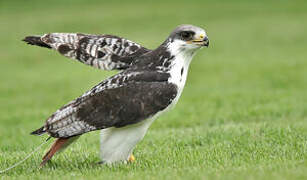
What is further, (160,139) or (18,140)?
(18,140)

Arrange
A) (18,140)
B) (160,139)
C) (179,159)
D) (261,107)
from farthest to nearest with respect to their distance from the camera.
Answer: (261,107) < (18,140) < (160,139) < (179,159)

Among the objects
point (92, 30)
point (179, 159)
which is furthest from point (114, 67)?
point (92, 30)

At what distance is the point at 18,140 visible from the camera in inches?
403

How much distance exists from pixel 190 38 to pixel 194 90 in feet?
30.3

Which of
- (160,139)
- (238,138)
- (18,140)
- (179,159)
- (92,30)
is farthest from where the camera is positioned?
(92,30)

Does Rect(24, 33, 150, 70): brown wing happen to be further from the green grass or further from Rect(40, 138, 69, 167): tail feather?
the green grass

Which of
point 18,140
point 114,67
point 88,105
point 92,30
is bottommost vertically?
point 18,140

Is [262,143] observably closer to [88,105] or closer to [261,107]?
[88,105]

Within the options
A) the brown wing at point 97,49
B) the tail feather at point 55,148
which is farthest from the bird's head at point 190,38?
the tail feather at point 55,148

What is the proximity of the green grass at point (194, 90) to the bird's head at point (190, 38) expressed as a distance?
1.38m

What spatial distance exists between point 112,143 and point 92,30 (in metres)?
21.4

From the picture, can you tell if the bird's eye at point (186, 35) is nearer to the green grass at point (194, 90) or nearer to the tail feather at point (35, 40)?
the green grass at point (194, 90)

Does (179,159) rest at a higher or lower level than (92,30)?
lower

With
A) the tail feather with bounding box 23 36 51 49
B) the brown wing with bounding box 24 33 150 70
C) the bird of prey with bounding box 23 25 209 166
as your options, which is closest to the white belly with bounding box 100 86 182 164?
the bird of prey with bounding box 23 25 209 166
